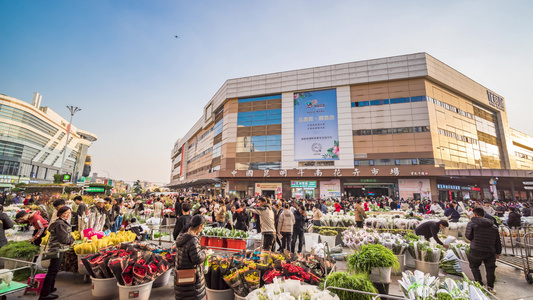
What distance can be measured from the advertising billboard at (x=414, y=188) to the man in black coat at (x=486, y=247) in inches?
1213

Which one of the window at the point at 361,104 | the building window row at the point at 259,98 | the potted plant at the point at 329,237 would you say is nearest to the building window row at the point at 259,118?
the building window row at the point at 259,98

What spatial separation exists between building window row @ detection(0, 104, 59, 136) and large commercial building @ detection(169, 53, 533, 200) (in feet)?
174

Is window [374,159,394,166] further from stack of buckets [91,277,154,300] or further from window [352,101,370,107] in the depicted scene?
stack of buckets [91,277,154,300]

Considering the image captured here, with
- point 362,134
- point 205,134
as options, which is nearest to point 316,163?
point 362,134

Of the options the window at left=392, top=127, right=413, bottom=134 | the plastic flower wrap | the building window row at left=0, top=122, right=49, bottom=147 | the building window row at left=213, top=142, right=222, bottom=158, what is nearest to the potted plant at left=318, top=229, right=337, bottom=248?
the plastic flower wrap

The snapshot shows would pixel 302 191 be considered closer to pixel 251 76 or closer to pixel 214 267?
pixel 251 76

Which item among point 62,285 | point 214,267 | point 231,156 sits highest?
point 231,156

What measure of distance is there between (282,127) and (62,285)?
1387 inches

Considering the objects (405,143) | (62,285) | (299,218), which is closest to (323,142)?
(405,143)

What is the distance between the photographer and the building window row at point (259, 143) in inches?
1525

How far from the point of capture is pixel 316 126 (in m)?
37.3

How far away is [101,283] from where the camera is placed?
4.16 meters

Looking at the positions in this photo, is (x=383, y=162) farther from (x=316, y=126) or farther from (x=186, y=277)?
(x=186, y=277)

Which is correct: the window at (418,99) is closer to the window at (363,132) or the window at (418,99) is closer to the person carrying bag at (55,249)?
the window at (363,132)
